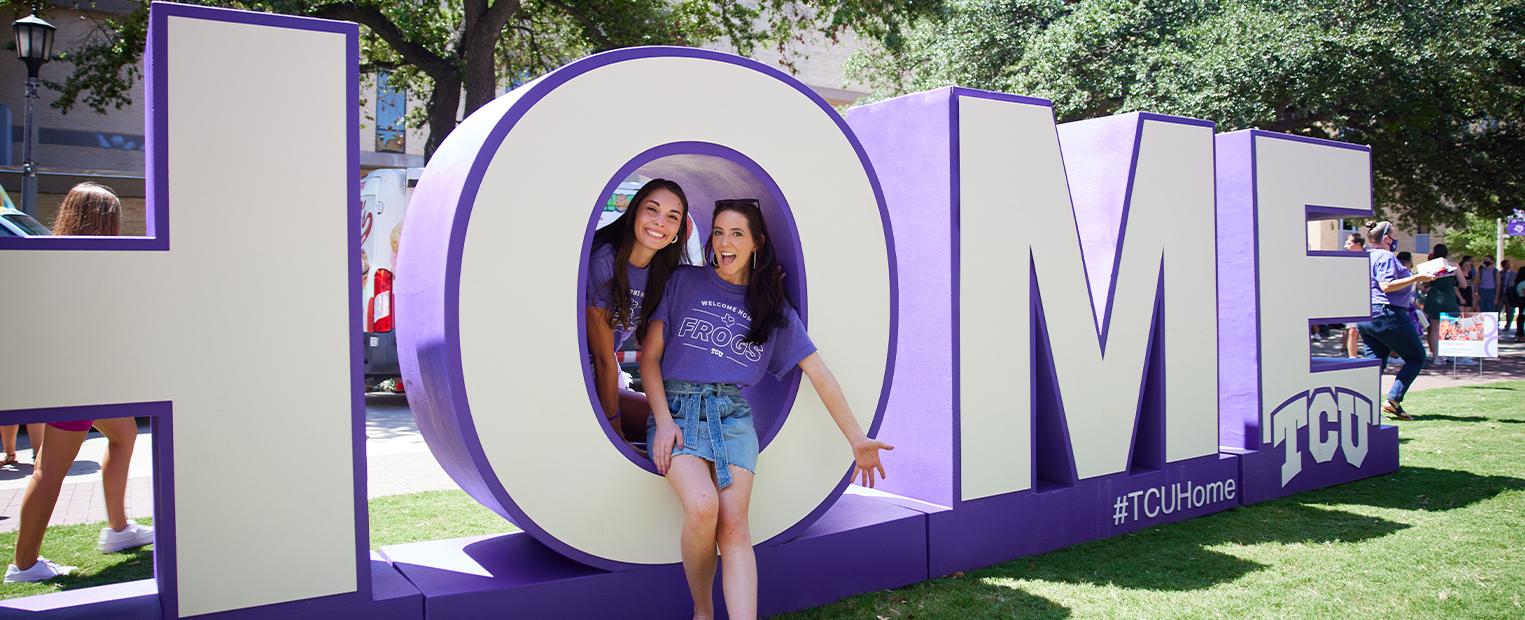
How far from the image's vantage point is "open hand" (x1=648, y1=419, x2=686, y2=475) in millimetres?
3814

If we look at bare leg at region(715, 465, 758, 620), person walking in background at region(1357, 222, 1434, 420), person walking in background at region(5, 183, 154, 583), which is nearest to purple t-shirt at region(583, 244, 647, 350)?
bare leg at region(715, 465, 758, 620)

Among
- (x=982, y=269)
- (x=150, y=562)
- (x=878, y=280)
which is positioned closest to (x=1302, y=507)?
(x=982, y=269)

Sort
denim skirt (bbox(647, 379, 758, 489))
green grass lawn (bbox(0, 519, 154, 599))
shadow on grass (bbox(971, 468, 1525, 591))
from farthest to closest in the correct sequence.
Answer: shadow on grass (bbox(971, 468, 1525, 591)) → green grass lawn (bbox(0, 519, 154, 599)) → denim skirt (bbox(647, 379, 758, 489))

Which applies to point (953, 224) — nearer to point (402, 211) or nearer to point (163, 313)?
point (163, 313)

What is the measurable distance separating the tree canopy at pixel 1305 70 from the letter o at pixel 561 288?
10817mm

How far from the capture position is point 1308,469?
682 centimetres

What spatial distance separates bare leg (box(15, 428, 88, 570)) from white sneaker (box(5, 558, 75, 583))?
0.52 ft

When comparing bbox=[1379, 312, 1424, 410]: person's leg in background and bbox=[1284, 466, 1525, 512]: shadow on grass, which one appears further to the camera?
bbox=[1379, 312, 1424, 410]: person's leg in background

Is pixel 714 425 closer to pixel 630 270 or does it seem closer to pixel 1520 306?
pixel 630 270

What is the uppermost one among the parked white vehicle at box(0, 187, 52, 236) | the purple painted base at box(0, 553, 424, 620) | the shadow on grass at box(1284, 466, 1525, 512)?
the parked white vehicle at box(0, 187, 52, 236)

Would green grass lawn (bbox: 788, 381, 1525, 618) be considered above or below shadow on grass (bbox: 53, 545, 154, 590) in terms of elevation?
below

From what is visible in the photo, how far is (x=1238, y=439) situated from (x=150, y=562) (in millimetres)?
5926

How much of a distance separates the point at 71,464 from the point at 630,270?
9.17 ft

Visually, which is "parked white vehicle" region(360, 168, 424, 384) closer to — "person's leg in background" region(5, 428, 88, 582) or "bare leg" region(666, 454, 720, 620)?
"person's leg in background" region(5, 428, 88, 582)
